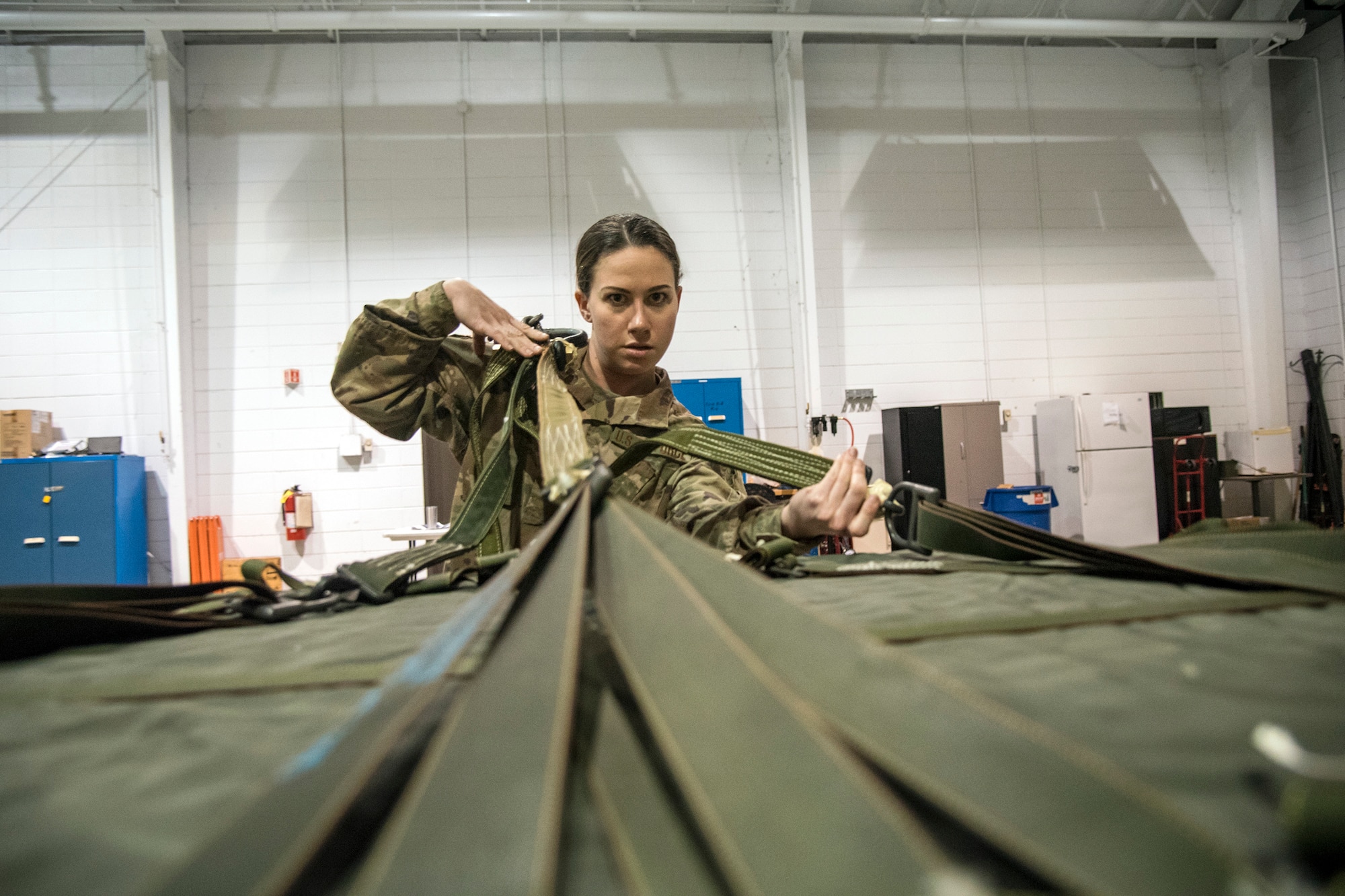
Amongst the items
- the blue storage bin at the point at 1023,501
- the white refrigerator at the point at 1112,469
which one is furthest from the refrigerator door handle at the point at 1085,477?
the blue storage bin at the point at 1023,501

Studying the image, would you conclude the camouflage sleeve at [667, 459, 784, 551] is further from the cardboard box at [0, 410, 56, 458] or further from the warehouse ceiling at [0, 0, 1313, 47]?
the cardboard box at [0, 410, 56, 458]

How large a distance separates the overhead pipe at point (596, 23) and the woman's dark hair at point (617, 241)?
4.20 metres

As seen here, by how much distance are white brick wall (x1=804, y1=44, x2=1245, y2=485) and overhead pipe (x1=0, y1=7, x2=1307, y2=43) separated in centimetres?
64

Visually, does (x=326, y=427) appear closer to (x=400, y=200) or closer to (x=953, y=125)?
(x=400, y=200)

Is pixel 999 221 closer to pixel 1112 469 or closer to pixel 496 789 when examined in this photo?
pixel 1112 469

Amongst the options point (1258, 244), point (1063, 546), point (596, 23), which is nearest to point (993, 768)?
point (1063, 546)

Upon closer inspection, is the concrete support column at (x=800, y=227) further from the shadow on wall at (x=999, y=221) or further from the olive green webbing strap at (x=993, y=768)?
the olive green webbing strap at (x=993, y=768)

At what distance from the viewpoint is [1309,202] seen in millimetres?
6320

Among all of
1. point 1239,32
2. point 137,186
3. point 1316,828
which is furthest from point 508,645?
point 1239,32

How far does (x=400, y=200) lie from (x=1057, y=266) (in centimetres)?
629

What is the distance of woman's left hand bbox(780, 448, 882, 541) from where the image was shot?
3.17 feet

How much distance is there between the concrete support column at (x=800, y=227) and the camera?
18.0 feet

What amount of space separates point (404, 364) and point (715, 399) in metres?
4.01

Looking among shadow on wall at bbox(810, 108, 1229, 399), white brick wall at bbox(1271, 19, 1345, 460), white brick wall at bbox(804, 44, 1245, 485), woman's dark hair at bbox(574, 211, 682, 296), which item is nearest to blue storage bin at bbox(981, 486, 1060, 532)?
white brick wall at bbox(804, 44, 1245, 485)
